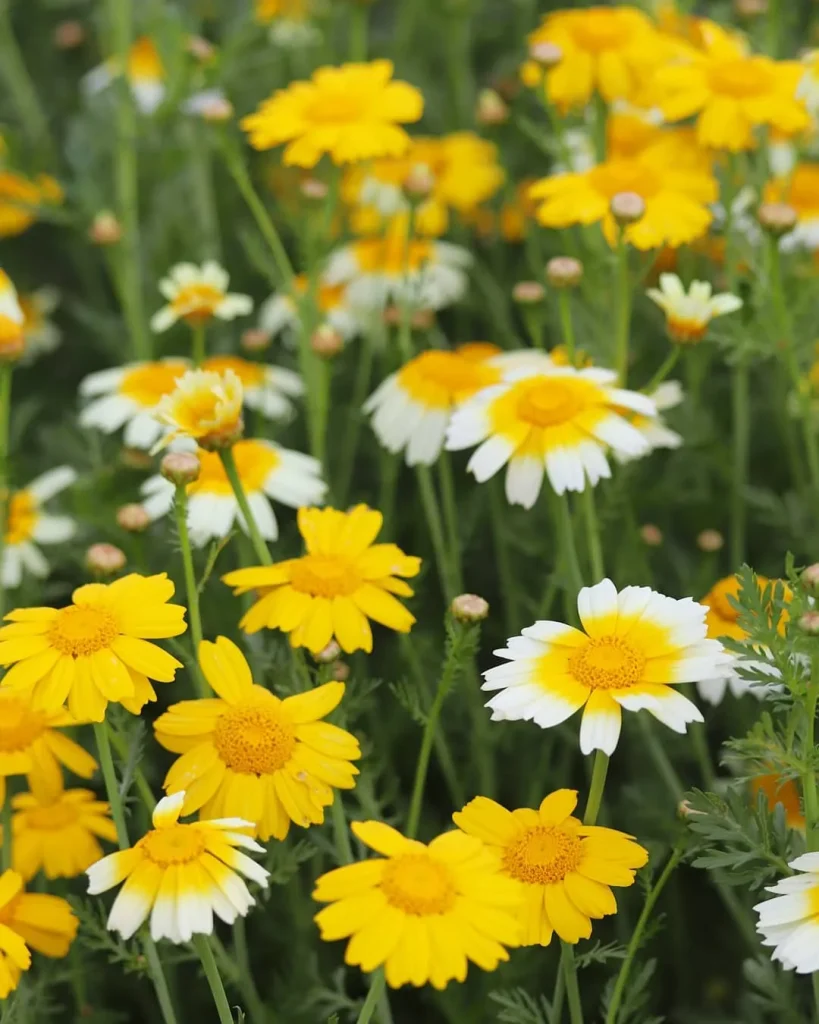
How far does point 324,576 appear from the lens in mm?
1211

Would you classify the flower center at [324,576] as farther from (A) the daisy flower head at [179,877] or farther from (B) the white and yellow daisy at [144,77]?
(B) the white and yellow daisy at [144,77]

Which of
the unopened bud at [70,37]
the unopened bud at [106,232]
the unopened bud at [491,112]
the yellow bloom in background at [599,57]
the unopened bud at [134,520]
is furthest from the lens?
the unopened bud at [70,37]

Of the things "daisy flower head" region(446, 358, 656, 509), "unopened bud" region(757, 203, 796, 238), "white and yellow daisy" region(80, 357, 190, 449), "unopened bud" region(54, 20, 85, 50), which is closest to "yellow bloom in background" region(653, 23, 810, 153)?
"unopened bud" region(757, 203, 796, 238)

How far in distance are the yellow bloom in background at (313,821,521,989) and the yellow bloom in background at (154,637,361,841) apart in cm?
11

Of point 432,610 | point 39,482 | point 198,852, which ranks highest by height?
point 198,852

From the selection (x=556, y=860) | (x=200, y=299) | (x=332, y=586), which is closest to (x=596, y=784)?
(x=556, y=860)

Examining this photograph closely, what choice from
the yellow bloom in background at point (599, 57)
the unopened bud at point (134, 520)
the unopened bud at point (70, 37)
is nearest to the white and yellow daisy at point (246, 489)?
the unopened bud at point (134, 520)

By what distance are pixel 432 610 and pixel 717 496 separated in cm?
44

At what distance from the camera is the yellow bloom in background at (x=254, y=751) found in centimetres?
104

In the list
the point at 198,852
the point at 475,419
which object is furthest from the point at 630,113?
the point at 198,852

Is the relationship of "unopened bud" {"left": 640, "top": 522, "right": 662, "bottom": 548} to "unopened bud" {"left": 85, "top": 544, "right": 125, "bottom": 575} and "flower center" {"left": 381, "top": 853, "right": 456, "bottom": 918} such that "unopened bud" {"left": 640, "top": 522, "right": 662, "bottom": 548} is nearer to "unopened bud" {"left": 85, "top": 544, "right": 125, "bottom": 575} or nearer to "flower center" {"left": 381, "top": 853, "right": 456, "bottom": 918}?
"unopened bud" {"left": 85, "top": 544, "right": 125, "bottom": 575}

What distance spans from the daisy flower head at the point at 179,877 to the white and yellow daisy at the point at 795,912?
36 cm

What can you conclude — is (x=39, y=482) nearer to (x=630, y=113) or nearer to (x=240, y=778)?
(x=240, y=778)

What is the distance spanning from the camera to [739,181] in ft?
5.86
